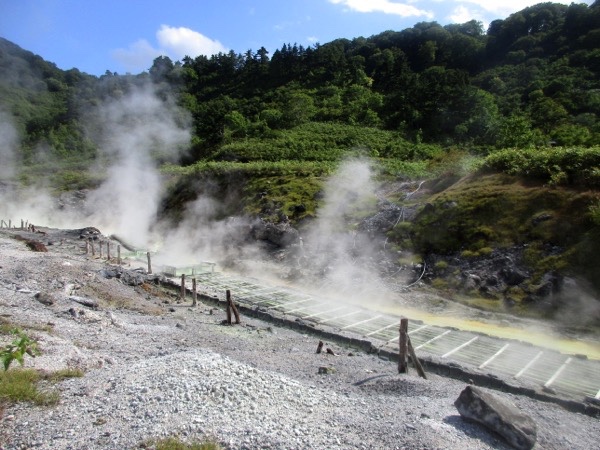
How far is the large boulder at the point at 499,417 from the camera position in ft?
20.3

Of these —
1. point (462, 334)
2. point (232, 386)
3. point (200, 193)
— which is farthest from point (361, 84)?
point (232, 386)

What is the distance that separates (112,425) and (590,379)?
8932mm

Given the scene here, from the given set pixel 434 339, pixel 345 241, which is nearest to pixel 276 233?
pixel 345 241

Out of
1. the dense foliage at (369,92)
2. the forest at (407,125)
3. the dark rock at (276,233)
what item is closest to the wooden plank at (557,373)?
the forest at (407,125)

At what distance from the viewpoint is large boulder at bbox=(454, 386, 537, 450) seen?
6.19 meters

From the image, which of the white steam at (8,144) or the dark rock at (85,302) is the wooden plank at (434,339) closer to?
the dark rock at (85,302)

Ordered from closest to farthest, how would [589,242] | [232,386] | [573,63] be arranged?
[232,386]
[589,242]
[573,63]

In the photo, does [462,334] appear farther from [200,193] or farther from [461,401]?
[200,193]

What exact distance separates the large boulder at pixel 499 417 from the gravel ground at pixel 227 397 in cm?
14

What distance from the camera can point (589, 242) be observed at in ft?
46.3

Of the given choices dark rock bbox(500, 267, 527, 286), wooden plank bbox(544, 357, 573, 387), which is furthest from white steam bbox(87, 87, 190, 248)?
wooden plank bbox(544, 357, 573, 387)

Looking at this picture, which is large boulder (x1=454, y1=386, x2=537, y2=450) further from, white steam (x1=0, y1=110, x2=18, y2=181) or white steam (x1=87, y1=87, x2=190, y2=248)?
white steam (x1=0, y1=110, x2=18, y2=181)

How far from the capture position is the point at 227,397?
6812 millimetres

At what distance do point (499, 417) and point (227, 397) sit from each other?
3.80m
